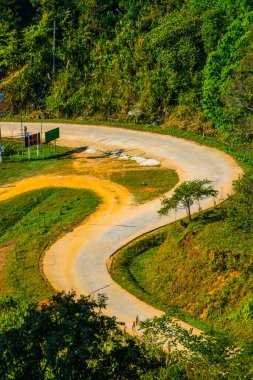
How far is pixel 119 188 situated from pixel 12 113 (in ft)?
102

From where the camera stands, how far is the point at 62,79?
83062 mm

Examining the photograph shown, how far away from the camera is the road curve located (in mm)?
41219

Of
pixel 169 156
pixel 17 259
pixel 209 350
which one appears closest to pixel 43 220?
pixel 17 259

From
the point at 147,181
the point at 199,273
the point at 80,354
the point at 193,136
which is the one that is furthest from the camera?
the point at 193,136

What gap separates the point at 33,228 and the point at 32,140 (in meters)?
18.3

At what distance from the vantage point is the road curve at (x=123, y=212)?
41219mm

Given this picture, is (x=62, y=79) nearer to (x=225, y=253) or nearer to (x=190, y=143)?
(x=190, y=143)

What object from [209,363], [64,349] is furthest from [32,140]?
[64,349]

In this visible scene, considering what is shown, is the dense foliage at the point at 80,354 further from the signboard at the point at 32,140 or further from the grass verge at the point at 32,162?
the signboard at the point at 32,140

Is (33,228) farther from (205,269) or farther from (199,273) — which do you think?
(205,269)

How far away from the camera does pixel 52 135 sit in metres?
69.6

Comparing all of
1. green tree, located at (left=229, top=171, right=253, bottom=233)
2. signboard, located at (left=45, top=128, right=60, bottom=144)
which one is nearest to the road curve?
signboard, located at (left=45, top=128, right=60, bottom=144)

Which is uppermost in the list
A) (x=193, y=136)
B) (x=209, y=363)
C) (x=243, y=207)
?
(x=193, y=136)

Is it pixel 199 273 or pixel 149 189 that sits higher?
pixel 149 189
